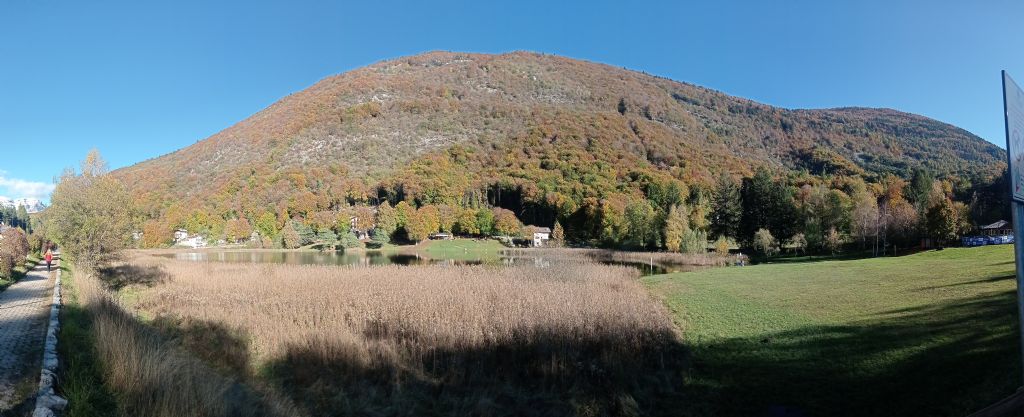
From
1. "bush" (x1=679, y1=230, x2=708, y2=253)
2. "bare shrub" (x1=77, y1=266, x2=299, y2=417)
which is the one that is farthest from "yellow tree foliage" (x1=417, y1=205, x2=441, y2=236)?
"bare shrub" (x1=77, y1=266, x2=299, y2=417)

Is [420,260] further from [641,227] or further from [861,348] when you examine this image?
[861,348]

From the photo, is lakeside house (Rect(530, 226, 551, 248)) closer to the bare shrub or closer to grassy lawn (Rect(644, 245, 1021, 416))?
grassy lawn (Rect(644, 245, 1021, 416))

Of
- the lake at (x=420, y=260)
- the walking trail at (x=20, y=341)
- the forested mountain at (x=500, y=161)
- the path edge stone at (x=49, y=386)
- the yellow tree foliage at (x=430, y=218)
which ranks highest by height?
the forested mountain at (x=500, y=161)

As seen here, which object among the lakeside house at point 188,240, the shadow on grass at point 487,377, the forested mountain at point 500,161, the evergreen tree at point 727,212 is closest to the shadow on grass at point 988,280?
the shadow on grass at point 487,377

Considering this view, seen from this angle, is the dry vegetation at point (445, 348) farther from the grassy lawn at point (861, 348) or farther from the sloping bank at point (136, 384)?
the grassy lawn at point (861, 348)

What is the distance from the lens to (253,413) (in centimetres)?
791

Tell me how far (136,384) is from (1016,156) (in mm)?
10641

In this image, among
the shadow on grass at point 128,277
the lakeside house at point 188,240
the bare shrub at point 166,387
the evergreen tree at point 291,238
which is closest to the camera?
the bare shrub at point 166,387

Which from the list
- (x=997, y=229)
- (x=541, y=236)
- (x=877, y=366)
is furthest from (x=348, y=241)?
(x=997, y=229)

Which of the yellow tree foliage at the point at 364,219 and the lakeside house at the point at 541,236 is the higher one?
the yellow tree foliage at the point at 364,219

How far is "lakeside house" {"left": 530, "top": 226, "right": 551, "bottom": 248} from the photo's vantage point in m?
90.6

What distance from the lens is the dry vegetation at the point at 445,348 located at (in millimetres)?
9508

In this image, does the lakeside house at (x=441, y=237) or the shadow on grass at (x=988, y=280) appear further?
the lakeside house at (x=441, y=237)

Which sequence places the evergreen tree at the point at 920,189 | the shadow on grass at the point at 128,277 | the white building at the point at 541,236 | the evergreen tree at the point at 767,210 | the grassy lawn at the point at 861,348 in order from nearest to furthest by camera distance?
1. the grassy lawn at the point at 861,348
2. the shadow on grass at the point at 128,277
3. the evergreen tree at the point at 767,210
4. the evergreen tree at the point at 920,189
5. the white building at the point at 541,236
